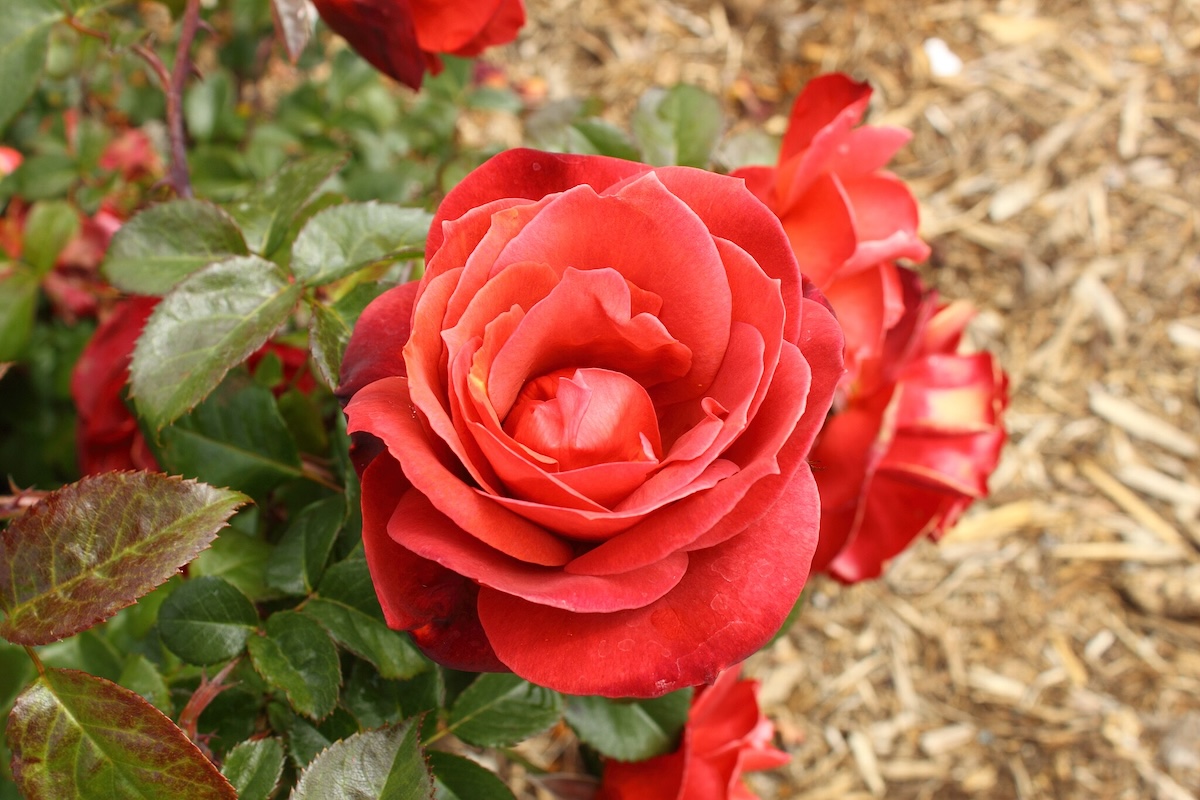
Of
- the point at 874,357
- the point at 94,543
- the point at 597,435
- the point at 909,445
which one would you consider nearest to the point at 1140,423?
the point at 909,445

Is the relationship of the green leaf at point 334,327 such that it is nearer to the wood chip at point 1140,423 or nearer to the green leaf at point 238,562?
the green leaf at point 238,562

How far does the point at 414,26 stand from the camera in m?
0.66

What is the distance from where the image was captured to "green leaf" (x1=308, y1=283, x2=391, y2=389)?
1.84 ft

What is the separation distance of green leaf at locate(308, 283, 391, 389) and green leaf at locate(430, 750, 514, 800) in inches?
10.8

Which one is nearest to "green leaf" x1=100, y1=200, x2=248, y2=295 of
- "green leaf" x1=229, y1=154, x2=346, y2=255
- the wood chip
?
"green leaf" x1=229, y1=154, x2=346, y2=255

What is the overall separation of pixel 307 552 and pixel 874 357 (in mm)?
457

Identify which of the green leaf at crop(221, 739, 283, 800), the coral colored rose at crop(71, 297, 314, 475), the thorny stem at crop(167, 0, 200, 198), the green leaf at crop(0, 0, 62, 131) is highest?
the green leaf at crop(0, 0, 62, 131)

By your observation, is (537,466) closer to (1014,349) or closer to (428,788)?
(428,788)

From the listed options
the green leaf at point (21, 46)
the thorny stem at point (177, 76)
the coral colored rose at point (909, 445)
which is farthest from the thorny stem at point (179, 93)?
the coral colored rose at point (909, 445)

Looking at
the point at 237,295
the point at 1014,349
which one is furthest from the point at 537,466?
the point at 1014,349

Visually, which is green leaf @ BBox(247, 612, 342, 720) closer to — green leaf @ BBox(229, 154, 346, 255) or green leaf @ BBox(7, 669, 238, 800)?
green leaf @ BBox(7, 669, 238, 800)

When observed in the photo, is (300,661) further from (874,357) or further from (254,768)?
(874,357)

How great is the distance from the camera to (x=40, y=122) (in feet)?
4.23

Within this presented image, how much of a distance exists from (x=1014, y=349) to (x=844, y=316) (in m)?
1.19
